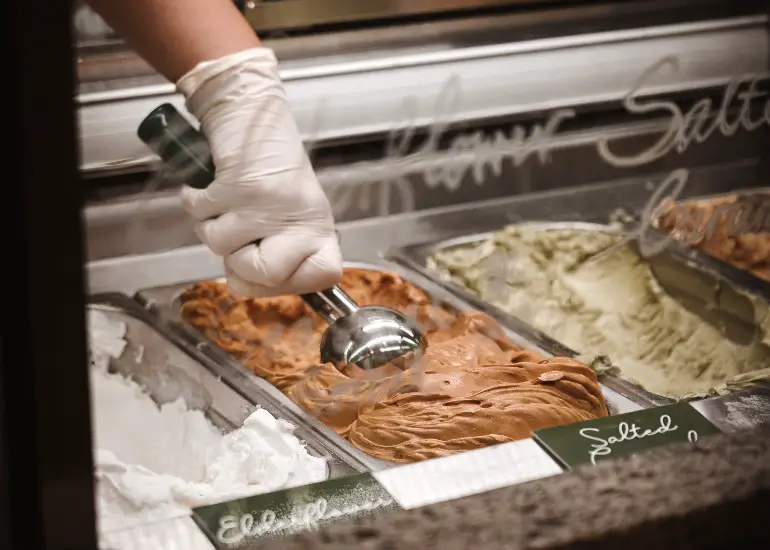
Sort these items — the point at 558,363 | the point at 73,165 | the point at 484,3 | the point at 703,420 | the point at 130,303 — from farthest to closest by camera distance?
the point at 484,3, the point at 130,303, the point at 558,363, the point at 703,420, the point at 73,165

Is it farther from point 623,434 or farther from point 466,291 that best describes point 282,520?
point 466,291

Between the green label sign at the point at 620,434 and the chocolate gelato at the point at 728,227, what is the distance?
881 millimetres

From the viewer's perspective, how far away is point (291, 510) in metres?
1.11

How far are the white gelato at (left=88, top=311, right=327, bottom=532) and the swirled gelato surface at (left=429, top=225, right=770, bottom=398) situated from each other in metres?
0.64

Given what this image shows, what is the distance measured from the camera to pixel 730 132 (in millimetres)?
2002

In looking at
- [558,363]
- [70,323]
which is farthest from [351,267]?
[70,323]

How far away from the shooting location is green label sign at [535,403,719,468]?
123 cm

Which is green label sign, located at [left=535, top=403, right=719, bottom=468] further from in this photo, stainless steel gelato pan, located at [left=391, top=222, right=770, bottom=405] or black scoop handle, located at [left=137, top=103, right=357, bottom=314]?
black scoop handle, located at [left=137, top=103, right=357, bottom=314]

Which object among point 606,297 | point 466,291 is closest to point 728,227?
point 606,297

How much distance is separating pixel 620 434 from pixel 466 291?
0.77 metres

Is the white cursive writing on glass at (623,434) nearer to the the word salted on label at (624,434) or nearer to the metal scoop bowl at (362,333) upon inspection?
the the word salted on label at (624,434)

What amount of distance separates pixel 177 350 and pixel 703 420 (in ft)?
2.62

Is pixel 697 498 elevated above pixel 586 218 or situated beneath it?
situated beneath

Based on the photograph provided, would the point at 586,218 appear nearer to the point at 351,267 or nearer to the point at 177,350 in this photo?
the point at 351,267
